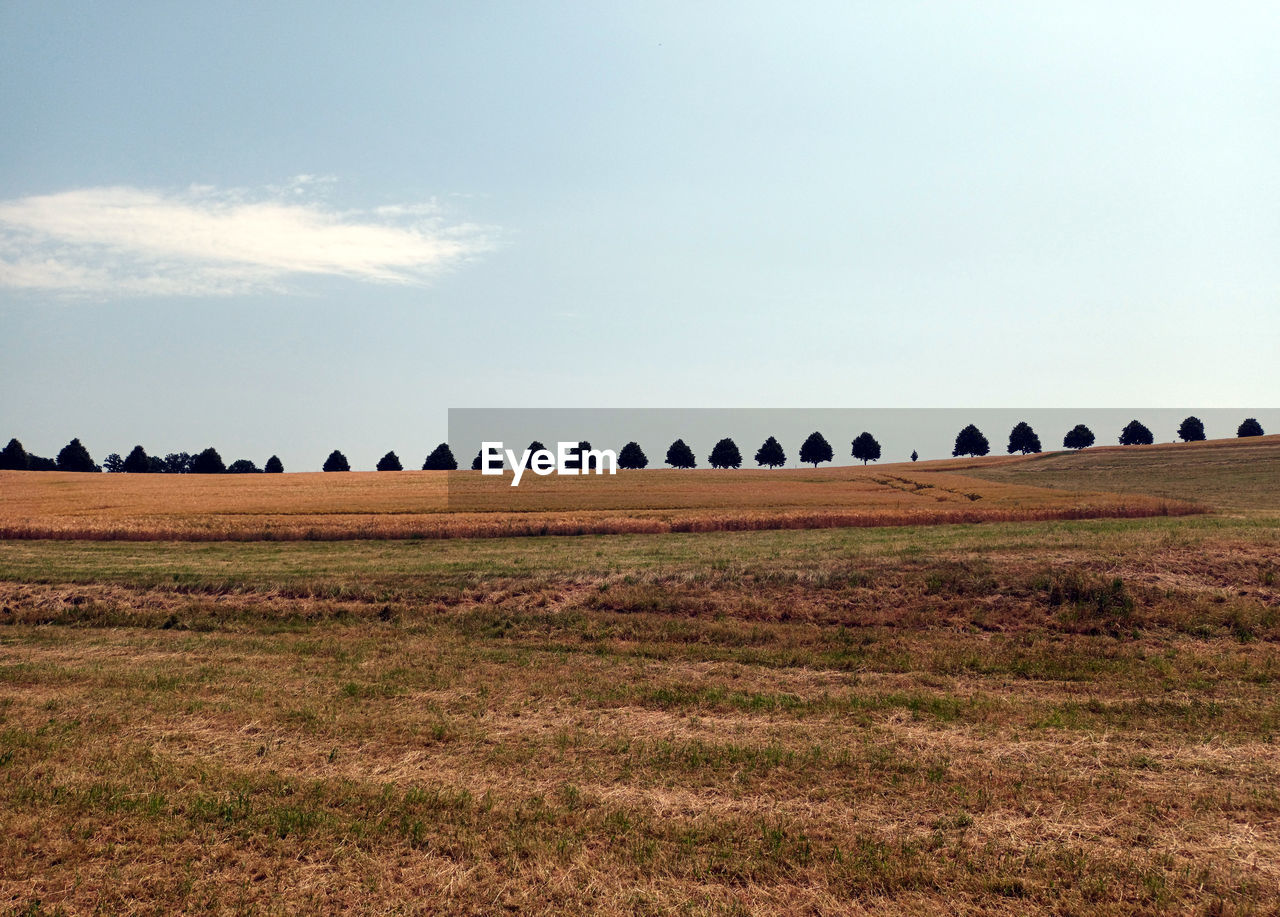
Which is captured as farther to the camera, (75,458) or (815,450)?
(815,450)

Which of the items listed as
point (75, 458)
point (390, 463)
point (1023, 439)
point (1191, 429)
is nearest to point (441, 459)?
point (390, 463)

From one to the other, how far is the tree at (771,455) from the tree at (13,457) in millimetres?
101244

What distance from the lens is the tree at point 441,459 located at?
415ft

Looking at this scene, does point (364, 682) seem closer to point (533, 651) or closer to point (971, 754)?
point (533, 651)

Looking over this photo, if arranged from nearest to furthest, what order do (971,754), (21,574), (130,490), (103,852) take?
1. (103,852)
2. (971,754)
3. (21,574)
4. (130,490)

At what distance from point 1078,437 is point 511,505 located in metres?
114

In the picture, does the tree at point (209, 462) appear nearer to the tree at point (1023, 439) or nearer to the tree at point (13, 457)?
the tree at point (13, 457)

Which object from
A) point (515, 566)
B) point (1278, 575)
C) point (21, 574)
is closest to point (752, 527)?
point (515, 566)

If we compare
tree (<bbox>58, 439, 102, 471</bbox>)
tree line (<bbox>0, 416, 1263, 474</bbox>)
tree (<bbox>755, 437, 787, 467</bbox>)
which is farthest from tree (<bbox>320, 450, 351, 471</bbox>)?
tree (<bbox>755, 437, 787, 467</bbox>)

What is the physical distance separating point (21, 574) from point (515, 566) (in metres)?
14.6

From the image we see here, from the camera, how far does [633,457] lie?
12825 centimetres

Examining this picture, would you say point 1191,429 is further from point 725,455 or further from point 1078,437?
point 725,455

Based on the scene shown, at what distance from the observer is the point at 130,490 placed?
61094 mm

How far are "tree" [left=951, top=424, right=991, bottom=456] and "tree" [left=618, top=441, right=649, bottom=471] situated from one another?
50.8 metres
